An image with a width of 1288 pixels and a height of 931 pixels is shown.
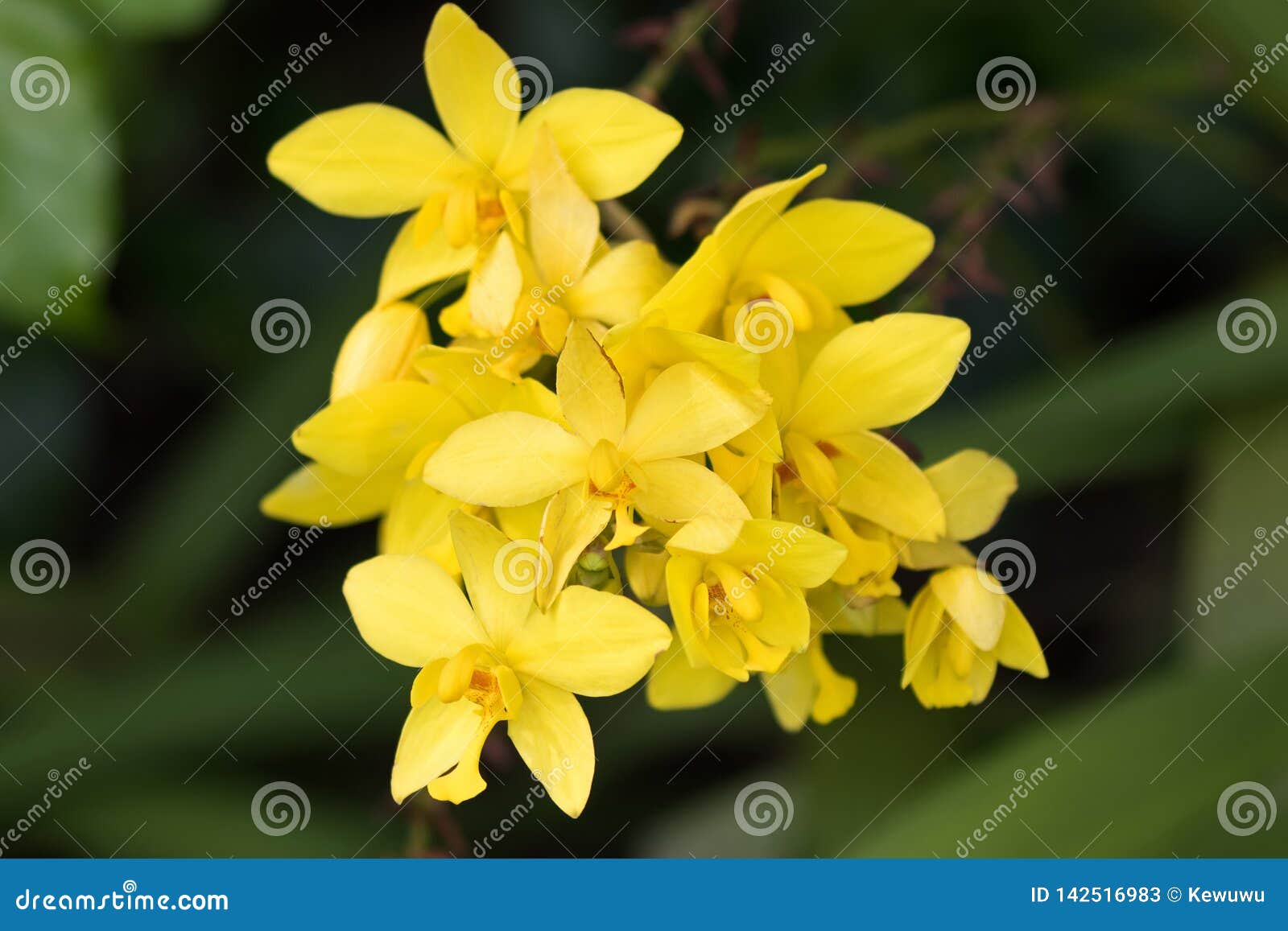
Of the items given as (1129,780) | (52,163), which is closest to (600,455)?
(52,163)

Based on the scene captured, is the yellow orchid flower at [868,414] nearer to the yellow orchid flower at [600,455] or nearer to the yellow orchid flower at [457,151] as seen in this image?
the yellow orchid flower at [600,455]

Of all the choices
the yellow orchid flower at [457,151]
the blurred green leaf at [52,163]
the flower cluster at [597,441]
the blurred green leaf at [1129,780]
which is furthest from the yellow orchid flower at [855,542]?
the blurred green leaf at [52,163]

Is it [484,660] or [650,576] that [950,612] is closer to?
[650,576]

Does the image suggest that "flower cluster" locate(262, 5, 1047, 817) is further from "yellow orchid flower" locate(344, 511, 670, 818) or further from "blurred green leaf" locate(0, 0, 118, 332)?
"blurred green leaf" locate(0, 0, 118, 332)

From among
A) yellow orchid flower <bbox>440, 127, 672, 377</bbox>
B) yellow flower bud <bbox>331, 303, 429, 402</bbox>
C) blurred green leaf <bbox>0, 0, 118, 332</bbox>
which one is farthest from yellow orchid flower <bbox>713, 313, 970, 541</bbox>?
blurred green leaf <bbox>0, 0, 118, 332</bbox>

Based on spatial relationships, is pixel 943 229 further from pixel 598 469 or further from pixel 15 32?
pixel 15 32
